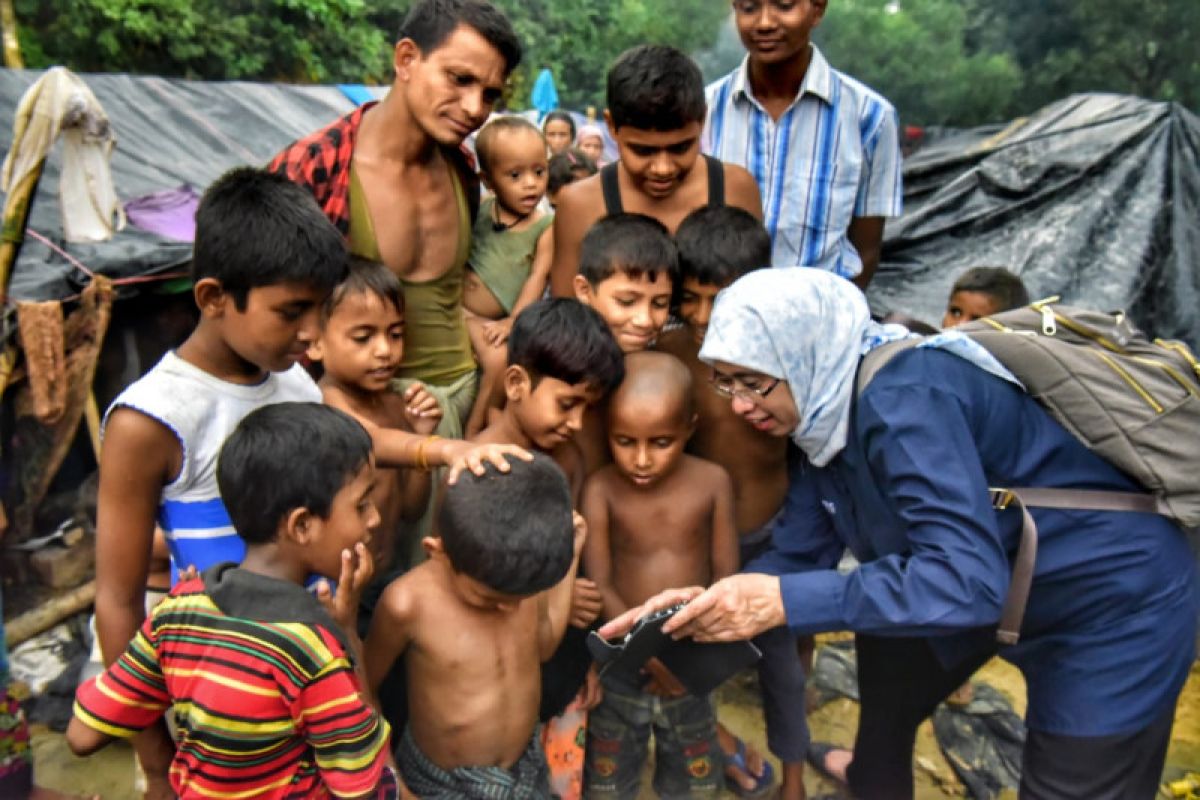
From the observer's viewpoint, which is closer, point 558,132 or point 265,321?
point 265,321

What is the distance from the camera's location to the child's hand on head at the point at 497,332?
2.84m

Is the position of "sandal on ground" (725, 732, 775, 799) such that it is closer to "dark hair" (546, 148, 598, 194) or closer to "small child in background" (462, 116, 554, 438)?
"small child in background" (462, 116, 554, 438)

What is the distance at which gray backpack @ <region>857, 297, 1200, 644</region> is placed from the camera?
1808mm

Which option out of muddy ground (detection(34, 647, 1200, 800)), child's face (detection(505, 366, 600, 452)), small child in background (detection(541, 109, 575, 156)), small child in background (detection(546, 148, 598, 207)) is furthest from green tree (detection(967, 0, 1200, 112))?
child's face (detection(505, 366, 600, 452))

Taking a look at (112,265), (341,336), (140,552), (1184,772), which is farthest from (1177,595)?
(112,265)

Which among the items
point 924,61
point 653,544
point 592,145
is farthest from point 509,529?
point 924,61

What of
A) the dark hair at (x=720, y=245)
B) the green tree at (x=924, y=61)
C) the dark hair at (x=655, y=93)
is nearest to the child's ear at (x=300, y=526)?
the dark hair at (x=720, y=245)

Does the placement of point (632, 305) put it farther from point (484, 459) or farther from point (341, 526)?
point (341, 526)

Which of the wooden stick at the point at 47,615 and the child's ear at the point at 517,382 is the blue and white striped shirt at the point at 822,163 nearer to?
the child's ear at the point at 517,382

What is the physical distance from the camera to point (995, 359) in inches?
74.8

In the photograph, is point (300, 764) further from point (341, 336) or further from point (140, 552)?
point (341, 336)

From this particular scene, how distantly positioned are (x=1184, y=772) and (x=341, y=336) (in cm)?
340

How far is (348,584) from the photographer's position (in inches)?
68.9

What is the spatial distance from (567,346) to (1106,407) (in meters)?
1.24
